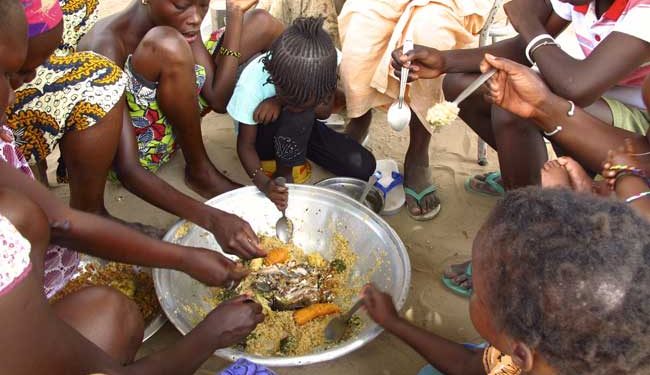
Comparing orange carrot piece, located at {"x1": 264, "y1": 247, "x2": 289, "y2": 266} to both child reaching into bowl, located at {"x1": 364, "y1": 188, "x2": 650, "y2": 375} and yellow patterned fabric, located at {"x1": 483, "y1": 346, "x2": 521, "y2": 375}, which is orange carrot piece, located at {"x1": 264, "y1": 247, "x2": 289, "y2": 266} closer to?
yellow patterned fabric, located at {"x1": 483, "y1": 346, "x2": 521, "y2": 375}

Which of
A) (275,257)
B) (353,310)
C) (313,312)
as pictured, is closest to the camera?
(353,310)

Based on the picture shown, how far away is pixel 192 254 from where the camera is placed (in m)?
1.35

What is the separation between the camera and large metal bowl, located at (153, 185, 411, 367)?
1.48 m

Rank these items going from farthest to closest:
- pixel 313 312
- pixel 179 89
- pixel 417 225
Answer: pixel 417 225, pixel 179 89, pixel 313 312

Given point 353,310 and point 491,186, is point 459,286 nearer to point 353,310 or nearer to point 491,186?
point 353,310

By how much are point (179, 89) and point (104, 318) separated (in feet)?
2.92

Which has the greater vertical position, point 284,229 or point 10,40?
point 10,40

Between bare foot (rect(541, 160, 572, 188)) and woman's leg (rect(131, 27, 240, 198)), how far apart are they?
116 centimetres

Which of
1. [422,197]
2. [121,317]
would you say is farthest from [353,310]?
[422,197]

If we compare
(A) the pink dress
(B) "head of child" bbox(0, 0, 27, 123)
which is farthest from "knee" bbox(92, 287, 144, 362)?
(B) "head of child" bbox(0, 0, 27, 123)

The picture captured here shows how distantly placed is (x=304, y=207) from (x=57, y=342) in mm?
997

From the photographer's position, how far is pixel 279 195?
173 centimetres

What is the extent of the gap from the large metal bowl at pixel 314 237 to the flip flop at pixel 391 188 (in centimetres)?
39

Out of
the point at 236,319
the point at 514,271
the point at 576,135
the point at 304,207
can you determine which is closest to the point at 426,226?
the point at 304,207
